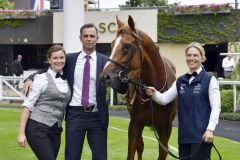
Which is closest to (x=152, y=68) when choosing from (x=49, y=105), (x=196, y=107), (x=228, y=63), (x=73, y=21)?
(x=196, y=107)

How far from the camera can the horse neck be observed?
520cm

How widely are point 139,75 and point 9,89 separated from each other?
13015 mm

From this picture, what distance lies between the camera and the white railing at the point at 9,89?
667 inches

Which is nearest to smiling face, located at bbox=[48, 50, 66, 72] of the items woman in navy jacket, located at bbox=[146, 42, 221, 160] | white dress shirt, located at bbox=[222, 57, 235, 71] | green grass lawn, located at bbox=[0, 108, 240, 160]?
woman in navy jacket, located at bbox=[146, 42, 221, 160]

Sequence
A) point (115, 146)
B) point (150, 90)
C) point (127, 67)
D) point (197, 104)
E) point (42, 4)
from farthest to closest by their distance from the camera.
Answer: point (42, 4)
point (115, 146)
point (150, 90)
point (127, 67)
point (197, 104)

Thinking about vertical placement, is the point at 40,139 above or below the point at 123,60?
below

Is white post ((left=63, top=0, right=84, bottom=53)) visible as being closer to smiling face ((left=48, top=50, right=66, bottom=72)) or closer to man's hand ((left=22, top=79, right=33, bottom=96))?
smiling face ((left=48, top=50, right=66, bottom=72))

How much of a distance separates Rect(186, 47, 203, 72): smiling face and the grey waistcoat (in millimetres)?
1219

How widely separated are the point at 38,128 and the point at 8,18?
22927 millimetres

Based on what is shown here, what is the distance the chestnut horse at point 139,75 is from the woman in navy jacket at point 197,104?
61 centimetres

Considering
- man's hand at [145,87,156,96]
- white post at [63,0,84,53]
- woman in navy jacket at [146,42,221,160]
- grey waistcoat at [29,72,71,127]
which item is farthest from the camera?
white post at [63,0,84,53]

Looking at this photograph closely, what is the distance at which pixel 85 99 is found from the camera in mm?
4777

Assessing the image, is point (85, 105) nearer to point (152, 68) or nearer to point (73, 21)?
point (152, 68)

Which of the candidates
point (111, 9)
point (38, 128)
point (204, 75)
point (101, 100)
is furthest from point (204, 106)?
point (111, 9)
